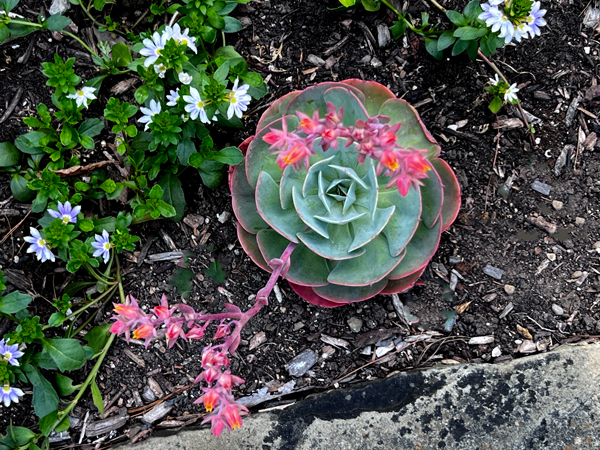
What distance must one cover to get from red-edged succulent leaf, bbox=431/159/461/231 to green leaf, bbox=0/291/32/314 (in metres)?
2.09

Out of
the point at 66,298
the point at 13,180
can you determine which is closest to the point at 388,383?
the point at 66,298

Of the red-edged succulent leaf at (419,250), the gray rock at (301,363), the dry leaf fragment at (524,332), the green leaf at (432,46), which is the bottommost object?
the gray rock at (301,363)

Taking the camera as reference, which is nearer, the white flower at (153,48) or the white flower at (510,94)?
the white flower at (153,48)

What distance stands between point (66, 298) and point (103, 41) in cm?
148

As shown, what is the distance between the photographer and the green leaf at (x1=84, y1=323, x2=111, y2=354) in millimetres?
2871

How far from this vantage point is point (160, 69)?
2.65 metres

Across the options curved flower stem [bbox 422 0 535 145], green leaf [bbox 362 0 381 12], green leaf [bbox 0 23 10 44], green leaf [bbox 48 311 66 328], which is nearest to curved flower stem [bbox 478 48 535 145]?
curved flower stem [bbox 422 0 535 145]

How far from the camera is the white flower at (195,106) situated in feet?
8.23

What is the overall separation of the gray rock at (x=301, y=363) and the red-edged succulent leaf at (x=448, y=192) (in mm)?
1056

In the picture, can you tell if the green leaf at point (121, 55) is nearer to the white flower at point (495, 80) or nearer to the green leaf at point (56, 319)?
the green leaf at point (56, 319)

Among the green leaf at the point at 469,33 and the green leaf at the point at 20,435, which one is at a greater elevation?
the green leaf at the point at 469,33

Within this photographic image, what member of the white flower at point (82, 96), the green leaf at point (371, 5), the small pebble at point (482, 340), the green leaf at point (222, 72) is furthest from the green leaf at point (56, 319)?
the green leaf at point (371, 5)

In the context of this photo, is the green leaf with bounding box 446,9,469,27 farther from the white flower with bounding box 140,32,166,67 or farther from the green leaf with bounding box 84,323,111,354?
the green leaf with bounding box 84,323,111,354

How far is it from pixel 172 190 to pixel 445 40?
1.68 m
